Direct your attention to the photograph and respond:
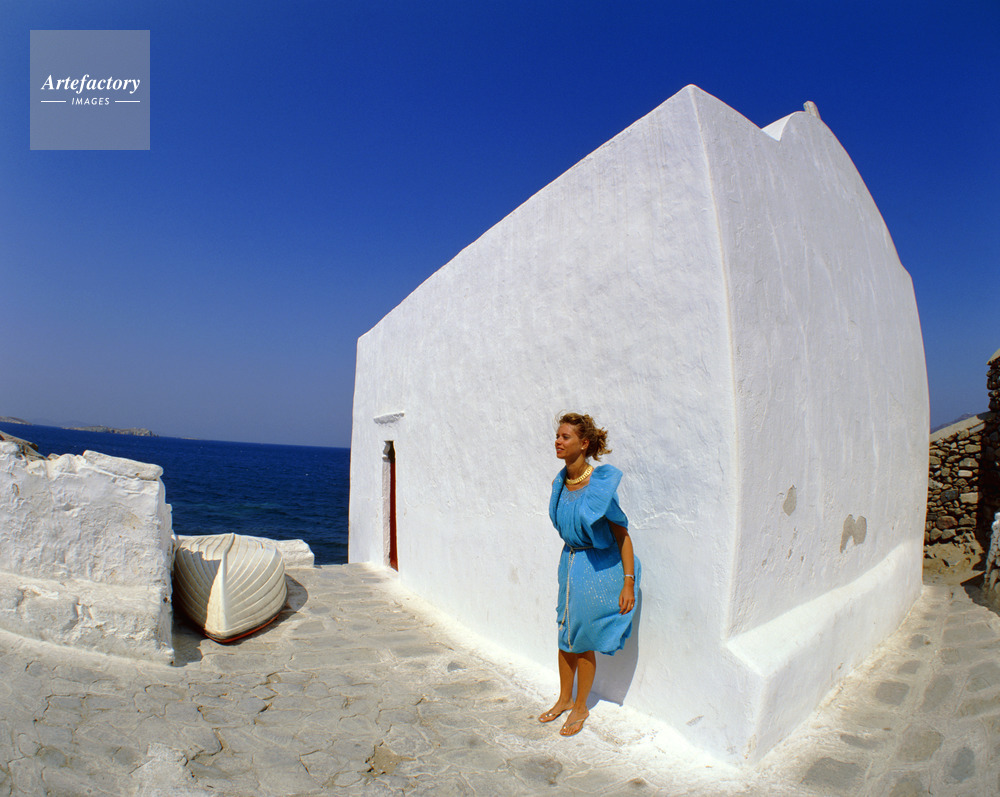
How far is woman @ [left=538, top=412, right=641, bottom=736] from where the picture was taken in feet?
8.96

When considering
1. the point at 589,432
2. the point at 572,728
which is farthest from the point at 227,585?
the point at 589,432

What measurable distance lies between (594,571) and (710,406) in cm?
94

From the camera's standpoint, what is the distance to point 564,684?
9.93ft

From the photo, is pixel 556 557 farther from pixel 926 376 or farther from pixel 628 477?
pixel 926 376

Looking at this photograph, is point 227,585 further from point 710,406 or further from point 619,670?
point 710,406

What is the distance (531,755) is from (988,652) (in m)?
2.65

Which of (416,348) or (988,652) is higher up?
(416,348)

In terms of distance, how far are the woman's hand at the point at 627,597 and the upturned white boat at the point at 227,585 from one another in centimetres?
273

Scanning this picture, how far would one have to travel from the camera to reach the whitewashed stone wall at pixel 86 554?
3.29m

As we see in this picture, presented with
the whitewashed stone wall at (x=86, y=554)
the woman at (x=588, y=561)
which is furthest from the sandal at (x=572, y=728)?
the whitewashed stone wall at (x=86, y=554)

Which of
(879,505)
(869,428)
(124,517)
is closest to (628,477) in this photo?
(869,428)

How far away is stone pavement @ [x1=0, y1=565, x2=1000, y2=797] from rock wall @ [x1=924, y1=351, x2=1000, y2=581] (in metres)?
3.32

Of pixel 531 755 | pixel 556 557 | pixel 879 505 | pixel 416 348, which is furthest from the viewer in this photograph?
pixel 416 348

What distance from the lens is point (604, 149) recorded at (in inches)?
136
